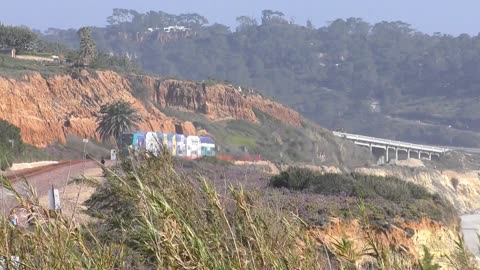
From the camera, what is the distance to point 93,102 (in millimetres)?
70000

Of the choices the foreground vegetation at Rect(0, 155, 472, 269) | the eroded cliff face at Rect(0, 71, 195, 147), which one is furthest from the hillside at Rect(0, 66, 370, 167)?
the foreground vegetation at Rect(0, 155, 472, 269)

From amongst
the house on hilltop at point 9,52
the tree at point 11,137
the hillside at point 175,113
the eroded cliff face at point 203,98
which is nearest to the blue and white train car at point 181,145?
the hillside at point 175,113

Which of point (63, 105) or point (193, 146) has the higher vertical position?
point (63, 105)

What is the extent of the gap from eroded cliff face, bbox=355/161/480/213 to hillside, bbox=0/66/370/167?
268 inches

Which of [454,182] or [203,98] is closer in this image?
[454,182]

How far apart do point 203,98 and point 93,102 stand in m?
22.2

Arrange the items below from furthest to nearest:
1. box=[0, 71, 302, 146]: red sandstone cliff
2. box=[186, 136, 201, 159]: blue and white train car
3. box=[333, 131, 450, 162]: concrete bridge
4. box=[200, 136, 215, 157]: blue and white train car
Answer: box=[333, 131, 450, 162]: concrete bridge → box=[200, 136, 215, 157]: blue and white train car → box=[186, 136, 201, 159]: blue and white train car → box=[0, 71, 302, 146]: red sandstone cliff

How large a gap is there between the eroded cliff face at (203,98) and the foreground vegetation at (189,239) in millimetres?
78214

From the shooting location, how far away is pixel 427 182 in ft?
261

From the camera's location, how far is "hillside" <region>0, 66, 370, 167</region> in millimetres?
59188

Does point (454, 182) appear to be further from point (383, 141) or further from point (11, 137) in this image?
point (11, 137)

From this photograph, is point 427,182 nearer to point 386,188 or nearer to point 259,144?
point 259,144

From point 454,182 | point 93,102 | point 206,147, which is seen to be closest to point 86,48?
point 93,102

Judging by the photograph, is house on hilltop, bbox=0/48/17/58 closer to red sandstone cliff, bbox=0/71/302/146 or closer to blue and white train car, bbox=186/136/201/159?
red sandstone cliff, bbox=0/71/302/146
